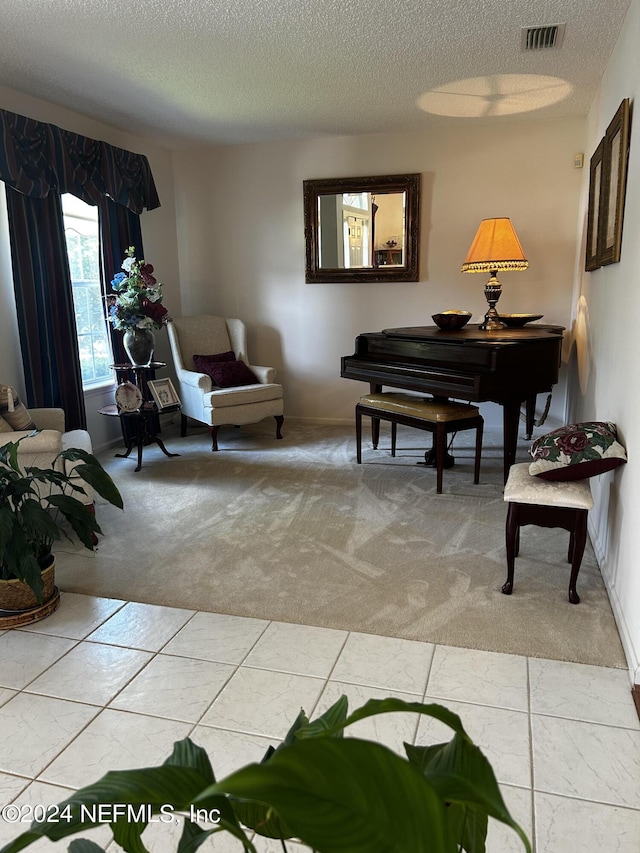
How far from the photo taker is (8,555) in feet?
7.53

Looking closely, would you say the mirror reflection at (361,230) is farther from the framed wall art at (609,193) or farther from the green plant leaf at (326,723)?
the green plant leaf at (326,723)

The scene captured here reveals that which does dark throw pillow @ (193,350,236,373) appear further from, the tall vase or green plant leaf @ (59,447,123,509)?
green plant leaf @ (59,447,123,509)

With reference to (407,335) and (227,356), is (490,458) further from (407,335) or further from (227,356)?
(227,356)

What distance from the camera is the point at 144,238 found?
5348 mm

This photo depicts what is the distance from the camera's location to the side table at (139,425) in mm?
→ 4449

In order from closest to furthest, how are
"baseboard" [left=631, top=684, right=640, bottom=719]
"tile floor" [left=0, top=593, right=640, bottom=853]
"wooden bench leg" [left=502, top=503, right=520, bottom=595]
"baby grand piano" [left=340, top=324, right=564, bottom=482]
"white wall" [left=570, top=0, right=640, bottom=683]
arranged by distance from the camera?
"tile floor" [left=0, top=593, right=640, bottom=853] → "baseboard" [left=631, top=684, right=640, bottom=719] → "white wall" [left=570, top=0, right=640, bottom=683] → "wooden bench leg" [left=502, top=503, right=520, bottom=595] → "baby grand piano" [left=340, top=324, right=564, bottom=482]

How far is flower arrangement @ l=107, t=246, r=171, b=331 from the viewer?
4.45 m

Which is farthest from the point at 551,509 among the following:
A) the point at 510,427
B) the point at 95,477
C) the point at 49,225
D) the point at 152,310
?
the point at 49,225

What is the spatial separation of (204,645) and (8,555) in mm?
799

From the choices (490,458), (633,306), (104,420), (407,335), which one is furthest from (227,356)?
(633,306)

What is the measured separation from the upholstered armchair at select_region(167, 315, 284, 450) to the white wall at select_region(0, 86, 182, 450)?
1.44ft

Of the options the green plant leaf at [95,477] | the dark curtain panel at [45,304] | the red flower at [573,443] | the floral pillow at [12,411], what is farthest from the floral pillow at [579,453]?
the dark curtain panel at [45,304]

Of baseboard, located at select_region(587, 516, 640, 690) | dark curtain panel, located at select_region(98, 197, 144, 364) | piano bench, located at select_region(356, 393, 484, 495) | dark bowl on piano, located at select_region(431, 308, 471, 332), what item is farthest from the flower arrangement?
baseboard, located at select_region(587, 516, 640, 690)

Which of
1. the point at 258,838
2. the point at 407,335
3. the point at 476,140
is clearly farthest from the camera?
the point at 476,140
